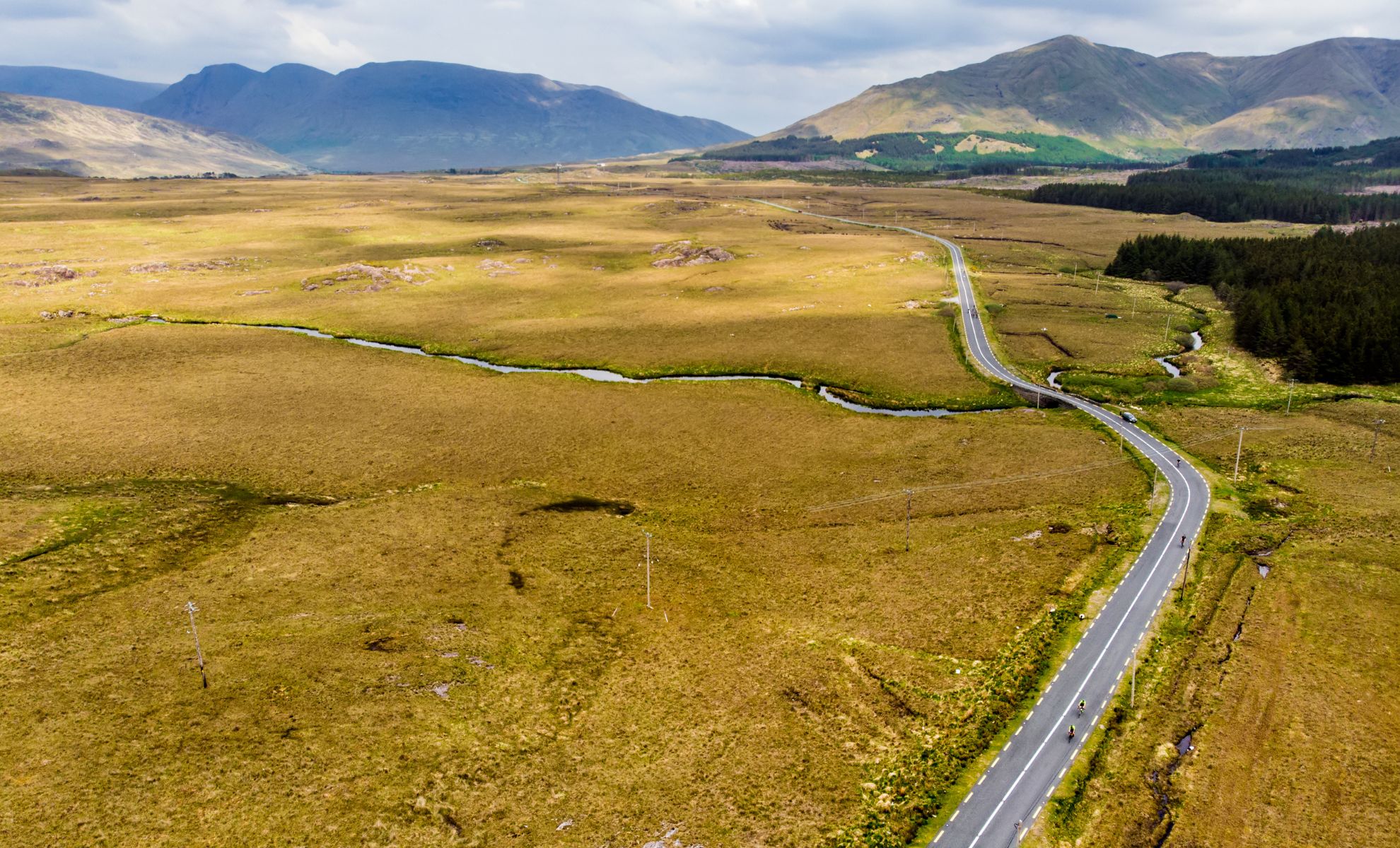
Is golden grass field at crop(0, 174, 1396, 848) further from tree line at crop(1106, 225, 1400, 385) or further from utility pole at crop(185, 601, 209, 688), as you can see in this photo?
tree line at crop(1106, 225, 1400, 385)

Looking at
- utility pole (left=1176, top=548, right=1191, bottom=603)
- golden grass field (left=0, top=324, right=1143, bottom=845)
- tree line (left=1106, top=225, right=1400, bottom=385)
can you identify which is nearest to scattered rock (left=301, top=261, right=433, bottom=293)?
golden grass field (left=0, top=324, right=1143, bottom=845)

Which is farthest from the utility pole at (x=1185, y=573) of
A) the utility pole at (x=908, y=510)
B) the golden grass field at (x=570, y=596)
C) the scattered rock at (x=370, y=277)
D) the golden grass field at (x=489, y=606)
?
the scattered rock at (x=370, y=277)

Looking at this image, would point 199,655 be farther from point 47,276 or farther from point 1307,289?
point 47,276

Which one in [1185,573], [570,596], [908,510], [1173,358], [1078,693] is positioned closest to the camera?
[1078,693]

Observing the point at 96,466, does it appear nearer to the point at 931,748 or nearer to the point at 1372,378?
the point at 931,748

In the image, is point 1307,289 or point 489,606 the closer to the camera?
point 489,606

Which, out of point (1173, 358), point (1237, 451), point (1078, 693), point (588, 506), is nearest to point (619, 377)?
point (588, 506)

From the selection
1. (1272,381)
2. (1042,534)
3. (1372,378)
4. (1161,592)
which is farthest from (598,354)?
(1372,378)
